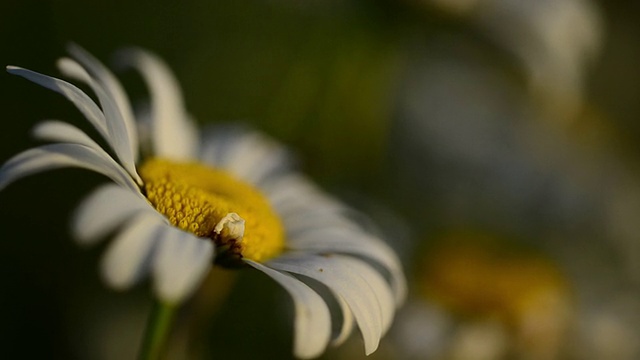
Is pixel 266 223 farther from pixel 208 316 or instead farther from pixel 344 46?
pixel 344 46

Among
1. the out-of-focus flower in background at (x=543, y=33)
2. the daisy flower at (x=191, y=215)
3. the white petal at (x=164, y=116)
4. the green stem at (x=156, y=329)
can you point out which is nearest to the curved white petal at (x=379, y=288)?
the daisy flower at (x=191, y=215)

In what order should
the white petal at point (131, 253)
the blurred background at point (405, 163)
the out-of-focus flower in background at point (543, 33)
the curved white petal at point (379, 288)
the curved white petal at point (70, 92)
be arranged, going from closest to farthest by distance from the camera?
the white petal at point (131, 253) → the curved white petal at point (70, 92) → the curved white petal at point (379, 288) → the blurred background at point (405, 163) → the out-of-focus flower in background at point (543, 33)

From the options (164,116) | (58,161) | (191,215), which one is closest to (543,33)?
(164,116)

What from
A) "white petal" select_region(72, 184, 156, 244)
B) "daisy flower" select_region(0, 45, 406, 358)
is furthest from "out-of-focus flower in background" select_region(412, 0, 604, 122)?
"white petal" select_region(72, 184, 156, 244)

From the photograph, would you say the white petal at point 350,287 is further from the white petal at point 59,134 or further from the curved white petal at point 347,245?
the white petal at point 59,134

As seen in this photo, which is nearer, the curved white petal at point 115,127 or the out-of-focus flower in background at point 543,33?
the curved white petal at point 115,127

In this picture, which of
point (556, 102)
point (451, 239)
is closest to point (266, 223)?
point (451, 239)

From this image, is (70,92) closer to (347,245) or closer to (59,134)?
(59,134)
